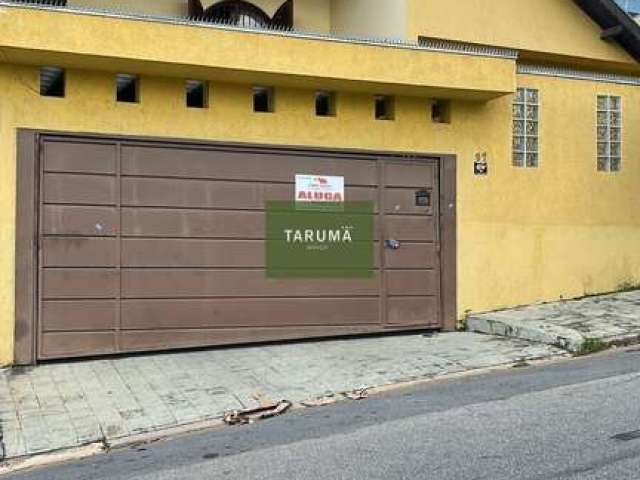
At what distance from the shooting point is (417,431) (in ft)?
19.8

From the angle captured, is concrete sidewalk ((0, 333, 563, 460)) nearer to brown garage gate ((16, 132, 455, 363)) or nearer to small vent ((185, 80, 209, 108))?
brown garage gate ((16, 132, 455, 363))

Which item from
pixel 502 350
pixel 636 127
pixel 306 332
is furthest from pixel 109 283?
pixel 636 127

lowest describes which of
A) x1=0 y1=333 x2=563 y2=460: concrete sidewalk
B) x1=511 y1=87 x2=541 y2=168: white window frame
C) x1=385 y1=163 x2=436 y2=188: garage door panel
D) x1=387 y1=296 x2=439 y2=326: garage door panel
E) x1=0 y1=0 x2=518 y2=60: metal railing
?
x1=0 y1=333 x2=563 y2=460: concrete sidewalk

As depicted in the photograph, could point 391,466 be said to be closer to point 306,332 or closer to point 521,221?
point 306,332

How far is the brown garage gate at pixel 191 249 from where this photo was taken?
916cm

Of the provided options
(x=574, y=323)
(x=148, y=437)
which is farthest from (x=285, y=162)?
(x=148, y=437)

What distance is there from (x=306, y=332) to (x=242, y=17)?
5.16 metres

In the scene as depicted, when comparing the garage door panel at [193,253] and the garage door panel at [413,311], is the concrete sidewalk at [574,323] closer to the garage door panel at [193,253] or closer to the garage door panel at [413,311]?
the garage door panel at [413,311]

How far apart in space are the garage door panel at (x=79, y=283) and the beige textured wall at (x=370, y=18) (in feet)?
17.8

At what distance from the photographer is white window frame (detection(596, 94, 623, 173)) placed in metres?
12.3

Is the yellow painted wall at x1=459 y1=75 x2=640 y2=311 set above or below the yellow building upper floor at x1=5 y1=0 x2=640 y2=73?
below

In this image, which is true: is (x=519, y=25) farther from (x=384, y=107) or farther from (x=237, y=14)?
(x=237, y=14)

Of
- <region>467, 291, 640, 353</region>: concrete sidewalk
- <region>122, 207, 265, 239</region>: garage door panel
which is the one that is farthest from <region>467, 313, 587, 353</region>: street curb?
<region>122, 207, 265, 239</region>: garage door panel

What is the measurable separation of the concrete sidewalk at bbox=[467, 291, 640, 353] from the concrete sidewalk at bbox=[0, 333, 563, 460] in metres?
0.22
